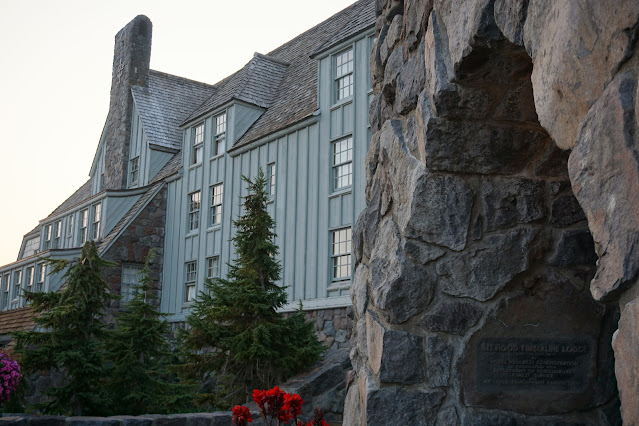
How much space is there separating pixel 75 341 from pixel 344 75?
8774mm

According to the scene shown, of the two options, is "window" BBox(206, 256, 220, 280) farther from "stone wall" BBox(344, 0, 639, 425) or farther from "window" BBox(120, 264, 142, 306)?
"stone wall" BBox(344, 0, 639, 425)

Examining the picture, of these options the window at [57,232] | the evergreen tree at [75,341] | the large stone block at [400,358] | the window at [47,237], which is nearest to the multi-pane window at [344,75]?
the evergreen tree at [75,341]

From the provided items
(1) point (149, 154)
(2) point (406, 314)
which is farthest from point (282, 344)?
(1) point (149, 154)

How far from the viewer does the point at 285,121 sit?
1753 cm

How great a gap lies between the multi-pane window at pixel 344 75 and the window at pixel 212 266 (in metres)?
6.41

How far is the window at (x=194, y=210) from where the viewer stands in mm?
20773

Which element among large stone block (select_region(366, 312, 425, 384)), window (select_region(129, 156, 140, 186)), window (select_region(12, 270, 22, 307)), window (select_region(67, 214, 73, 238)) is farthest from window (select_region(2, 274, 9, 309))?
large stone block (select_region(366, 312, 425, 384))

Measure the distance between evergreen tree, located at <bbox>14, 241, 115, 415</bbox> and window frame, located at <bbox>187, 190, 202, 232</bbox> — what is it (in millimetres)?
8802

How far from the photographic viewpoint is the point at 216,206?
65.1 feet

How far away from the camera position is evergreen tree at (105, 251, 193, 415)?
11.2 m

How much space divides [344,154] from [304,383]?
672 cm

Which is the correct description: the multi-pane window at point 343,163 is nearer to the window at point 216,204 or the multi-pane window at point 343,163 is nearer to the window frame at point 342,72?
the window frame at point 342,72

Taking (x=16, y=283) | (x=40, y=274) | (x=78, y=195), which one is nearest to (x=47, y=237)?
(x=16, y=283)

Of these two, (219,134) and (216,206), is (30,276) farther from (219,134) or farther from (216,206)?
(219,134)
